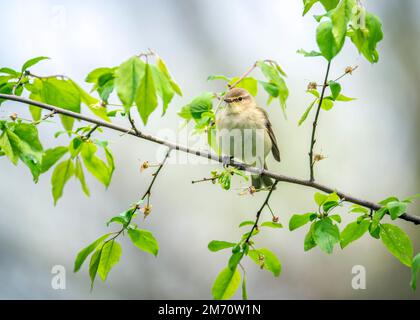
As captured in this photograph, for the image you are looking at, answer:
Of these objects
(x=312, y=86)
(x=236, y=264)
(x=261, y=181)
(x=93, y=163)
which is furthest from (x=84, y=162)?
(x=261, y=181)

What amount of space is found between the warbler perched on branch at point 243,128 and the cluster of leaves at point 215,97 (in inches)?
63.7

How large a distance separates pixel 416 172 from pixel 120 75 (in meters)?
5.82

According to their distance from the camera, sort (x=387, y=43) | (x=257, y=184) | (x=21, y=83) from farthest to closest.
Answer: (x=387, y=43)
(x=257, y=184)
(x=21, y=83)

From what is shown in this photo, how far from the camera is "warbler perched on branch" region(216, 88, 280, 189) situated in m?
4.47

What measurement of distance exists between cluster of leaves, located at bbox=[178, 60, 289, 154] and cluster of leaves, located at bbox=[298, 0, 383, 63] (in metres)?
0.24

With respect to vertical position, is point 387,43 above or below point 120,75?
above

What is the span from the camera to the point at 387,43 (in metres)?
7.14

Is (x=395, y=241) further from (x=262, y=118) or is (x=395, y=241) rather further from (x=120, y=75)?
(x=262, y=118)

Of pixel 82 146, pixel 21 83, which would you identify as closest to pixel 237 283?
pixel 82 146

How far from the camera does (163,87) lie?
5.98 ft

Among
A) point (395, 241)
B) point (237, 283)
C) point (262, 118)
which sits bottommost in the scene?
point (237, 283)

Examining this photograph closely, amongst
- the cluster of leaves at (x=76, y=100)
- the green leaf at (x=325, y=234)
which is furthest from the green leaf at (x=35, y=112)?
the green leaf at (x=325, y=234)

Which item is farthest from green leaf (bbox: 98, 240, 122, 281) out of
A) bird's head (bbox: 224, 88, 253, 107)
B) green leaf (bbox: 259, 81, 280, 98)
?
bird's head (bbox: 224, 88, 253, 107)

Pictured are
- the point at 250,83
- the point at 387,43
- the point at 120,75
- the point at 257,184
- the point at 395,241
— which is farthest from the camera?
the point at 387,43
